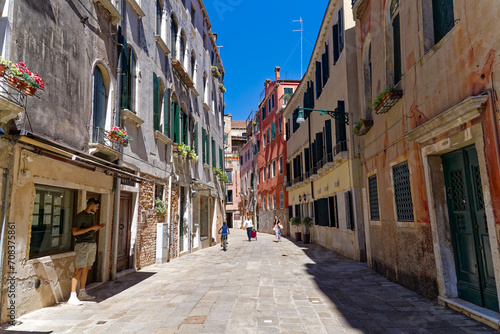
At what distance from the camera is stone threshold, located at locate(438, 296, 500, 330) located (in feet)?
14.0

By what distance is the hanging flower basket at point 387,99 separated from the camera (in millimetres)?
6969

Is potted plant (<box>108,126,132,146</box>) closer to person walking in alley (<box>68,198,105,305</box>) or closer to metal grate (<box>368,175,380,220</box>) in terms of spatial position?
person walking in alley (<box>68,198,105,305</box>)

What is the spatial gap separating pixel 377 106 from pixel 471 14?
322cm

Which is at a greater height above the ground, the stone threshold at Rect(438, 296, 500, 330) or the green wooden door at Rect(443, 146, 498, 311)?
the green wooden door at Rect(443, 146, 498, 311)

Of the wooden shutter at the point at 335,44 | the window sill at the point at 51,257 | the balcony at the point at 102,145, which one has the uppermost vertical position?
the wooden shutter at the point at 335,44

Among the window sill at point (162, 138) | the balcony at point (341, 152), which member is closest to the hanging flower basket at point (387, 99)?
the balcony at point (341, 152)

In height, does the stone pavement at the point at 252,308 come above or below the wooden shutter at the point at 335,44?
below

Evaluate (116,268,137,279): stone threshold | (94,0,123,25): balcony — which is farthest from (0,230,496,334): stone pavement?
(94,0,123,25): balcony

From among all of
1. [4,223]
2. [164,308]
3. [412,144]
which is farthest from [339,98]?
[4,223]

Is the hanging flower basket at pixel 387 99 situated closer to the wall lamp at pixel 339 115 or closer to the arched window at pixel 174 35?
the wall lamp at pixel 339 115

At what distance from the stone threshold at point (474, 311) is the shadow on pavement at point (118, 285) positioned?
5.50 metres

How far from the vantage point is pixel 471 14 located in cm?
461

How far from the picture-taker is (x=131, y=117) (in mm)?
8883

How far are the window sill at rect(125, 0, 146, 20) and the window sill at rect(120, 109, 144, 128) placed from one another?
115 inches
